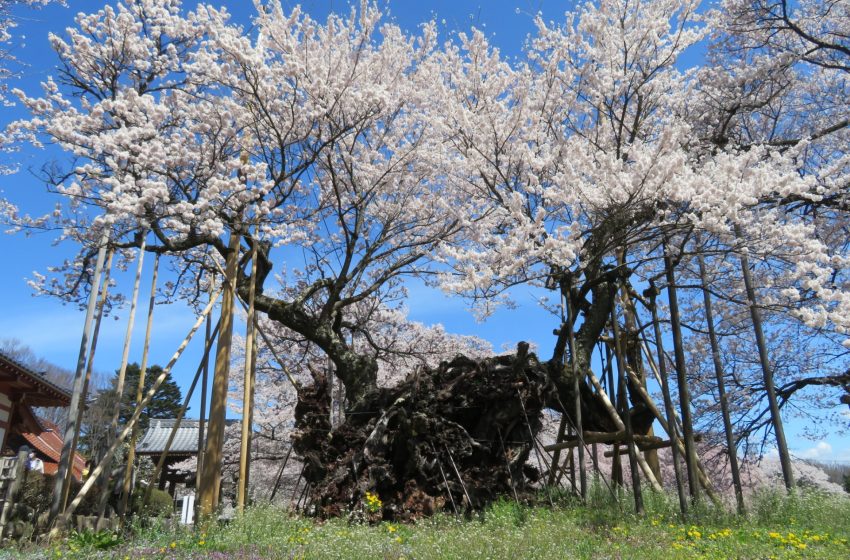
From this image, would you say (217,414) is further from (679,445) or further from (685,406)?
(679,445)

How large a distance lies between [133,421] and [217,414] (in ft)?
3.14

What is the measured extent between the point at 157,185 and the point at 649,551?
271 inches

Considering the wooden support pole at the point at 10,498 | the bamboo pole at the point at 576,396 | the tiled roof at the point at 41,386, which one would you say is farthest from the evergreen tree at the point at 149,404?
the bamboo pole at the point at 576,396

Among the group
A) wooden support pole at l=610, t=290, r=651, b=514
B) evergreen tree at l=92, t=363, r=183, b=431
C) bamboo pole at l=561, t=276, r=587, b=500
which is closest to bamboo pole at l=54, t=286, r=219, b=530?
bamboo pole at l=561, t=276, r=587, b=500

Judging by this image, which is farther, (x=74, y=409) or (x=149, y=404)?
(x=149, y=404)

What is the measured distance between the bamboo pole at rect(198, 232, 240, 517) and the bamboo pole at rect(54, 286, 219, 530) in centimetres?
54

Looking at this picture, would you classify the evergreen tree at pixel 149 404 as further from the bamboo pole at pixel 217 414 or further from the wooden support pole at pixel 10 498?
the bamboo pole at pixel 217 414

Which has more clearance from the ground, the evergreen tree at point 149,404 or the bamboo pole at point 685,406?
the evergreen tree at point 149,404

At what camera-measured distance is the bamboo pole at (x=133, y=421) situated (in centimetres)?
590

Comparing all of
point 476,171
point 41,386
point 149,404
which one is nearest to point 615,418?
point 476,171

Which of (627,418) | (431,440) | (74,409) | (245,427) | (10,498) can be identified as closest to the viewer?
(245,427)

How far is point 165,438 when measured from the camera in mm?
25688

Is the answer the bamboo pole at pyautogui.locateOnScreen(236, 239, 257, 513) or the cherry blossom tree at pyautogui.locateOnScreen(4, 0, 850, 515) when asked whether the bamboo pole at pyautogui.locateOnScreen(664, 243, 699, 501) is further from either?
the bamboo pole at pyautogui.locateOnScreen(236, 239, 257, 513)

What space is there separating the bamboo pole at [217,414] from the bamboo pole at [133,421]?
538 mm
